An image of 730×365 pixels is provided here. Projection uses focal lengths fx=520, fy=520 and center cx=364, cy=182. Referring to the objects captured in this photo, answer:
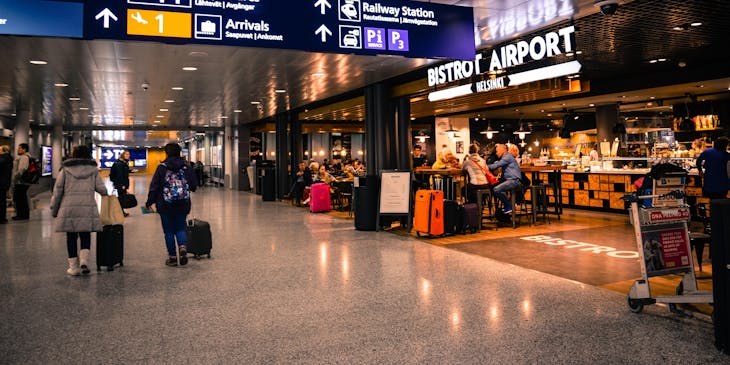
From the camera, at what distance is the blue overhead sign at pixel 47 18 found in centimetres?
447

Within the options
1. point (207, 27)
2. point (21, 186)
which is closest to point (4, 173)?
point (21, 186)

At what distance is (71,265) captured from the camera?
586 centimetres

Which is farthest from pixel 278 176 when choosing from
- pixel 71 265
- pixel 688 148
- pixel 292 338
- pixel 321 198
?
pixel 292 338

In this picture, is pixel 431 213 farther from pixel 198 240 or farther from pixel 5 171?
pixel 5 171

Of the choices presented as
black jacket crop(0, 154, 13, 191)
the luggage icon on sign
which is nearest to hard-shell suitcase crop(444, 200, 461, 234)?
the luggage icon on sign

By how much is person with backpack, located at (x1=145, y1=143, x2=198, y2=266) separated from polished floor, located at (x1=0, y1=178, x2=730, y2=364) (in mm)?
356

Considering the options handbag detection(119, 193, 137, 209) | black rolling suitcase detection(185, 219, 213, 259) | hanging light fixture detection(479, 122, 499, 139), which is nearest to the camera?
black rolling suitcase detection(185, 219, 213, 259)

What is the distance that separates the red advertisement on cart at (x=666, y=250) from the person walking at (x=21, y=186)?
1224 cm

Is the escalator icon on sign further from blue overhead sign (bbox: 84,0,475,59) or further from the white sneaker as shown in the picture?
the white sneaker

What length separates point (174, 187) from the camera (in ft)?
20.4

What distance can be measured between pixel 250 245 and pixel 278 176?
9722mm

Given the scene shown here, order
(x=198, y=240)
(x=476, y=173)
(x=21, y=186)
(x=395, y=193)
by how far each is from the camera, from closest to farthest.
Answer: (x=198, y=240) → (x=395, y=193) → (x=476, y=173) → (x=21, y=186)

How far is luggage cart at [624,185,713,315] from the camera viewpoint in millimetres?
4070

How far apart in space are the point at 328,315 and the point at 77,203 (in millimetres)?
3409
